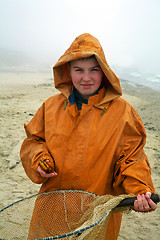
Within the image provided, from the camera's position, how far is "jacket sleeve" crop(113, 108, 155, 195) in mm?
1737

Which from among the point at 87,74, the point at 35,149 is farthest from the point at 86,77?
the point at 35,149

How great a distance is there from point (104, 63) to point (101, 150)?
29.9 inches

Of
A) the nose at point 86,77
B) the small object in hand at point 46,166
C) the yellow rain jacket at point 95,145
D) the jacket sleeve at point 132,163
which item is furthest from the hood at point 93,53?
the small object in hand at point 46,166

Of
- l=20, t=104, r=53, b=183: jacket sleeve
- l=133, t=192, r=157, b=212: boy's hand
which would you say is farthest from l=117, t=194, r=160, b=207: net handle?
l=20, t=104, r=53, b=183: jacket sleeve

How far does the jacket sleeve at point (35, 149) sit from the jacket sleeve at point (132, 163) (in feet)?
2.01

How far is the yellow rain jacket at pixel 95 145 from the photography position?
73.7 inches

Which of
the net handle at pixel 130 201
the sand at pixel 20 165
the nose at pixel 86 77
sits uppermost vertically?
the nose at pixel 86 77

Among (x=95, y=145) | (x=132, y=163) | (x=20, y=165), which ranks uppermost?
(x=95, y=145)

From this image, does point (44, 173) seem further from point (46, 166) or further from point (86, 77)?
point (86, 77)

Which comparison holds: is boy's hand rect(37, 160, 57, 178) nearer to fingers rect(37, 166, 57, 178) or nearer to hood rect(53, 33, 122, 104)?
fingers rect(37, 166, 57, 178)

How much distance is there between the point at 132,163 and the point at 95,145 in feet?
1.10

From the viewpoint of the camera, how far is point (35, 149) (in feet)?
6.73

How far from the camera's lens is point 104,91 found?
215 centimetres

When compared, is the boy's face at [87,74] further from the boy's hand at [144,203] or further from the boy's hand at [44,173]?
the boy's hand at [144,203]
